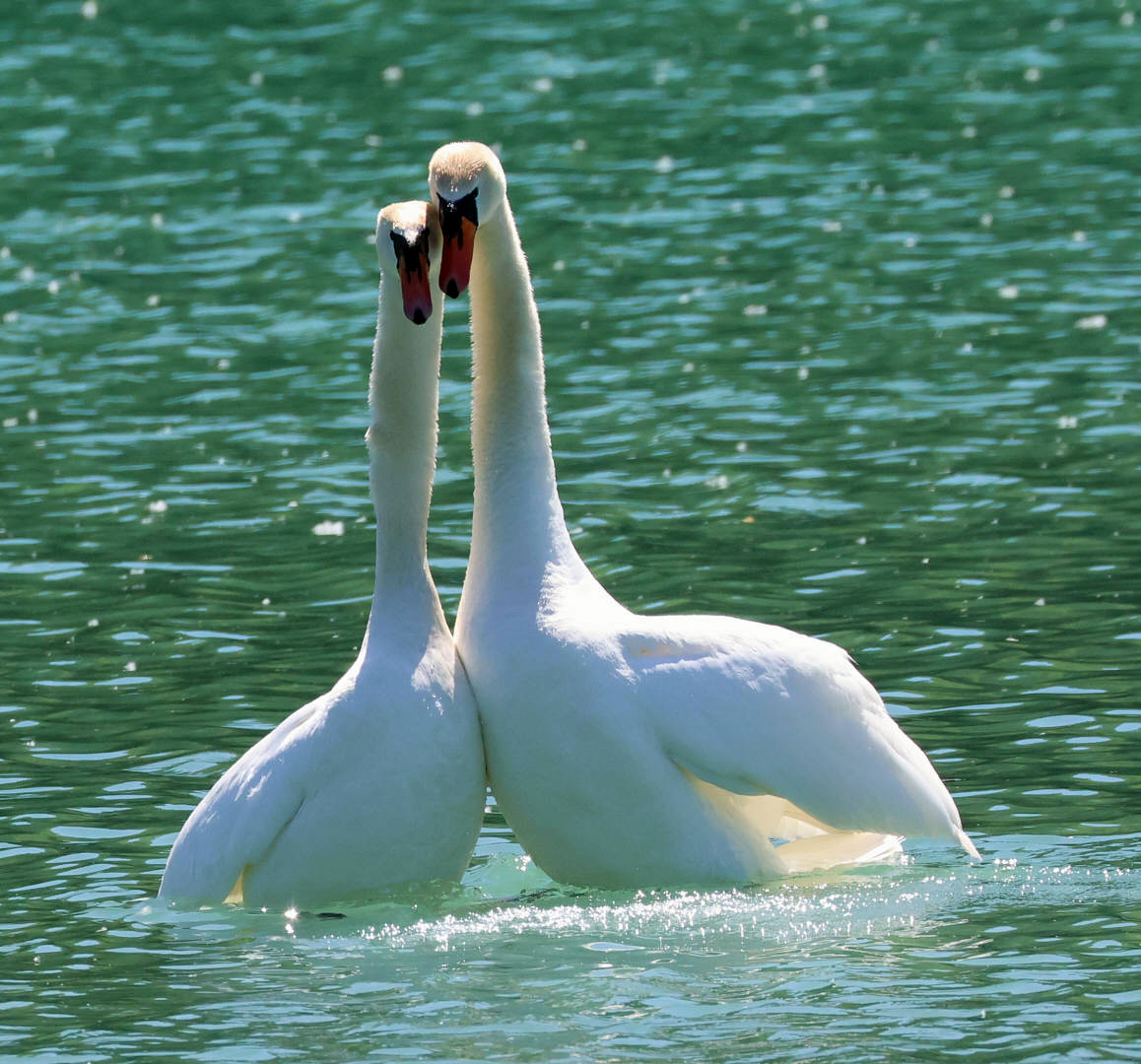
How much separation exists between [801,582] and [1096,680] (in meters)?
1.97

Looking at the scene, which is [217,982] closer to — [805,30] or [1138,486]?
[1138,486]

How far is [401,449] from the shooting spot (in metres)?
8.16

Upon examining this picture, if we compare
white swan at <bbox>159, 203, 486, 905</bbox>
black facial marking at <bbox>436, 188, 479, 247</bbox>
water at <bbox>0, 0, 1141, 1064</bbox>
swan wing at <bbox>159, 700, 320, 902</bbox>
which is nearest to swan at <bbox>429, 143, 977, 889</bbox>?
black facial marking at <bbox>436, 188, 479, 247</bbox>

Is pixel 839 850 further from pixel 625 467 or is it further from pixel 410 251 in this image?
pixel 625 467

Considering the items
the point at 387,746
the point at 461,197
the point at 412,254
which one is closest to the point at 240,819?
the point at 387,746

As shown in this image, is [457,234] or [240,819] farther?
[240,819]

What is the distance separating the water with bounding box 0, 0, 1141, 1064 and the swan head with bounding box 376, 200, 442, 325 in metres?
2.06

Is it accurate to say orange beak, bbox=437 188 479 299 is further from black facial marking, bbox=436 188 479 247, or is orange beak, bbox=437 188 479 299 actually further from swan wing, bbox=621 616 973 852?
swan wing, bbox=621 616 973 852

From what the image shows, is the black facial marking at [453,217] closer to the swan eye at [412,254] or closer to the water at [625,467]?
the swan eye at [412,254]

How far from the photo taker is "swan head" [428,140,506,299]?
7672 millimetres

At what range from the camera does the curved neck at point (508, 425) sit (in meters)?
8.03

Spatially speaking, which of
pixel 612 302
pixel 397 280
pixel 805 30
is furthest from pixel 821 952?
pixel 805 30

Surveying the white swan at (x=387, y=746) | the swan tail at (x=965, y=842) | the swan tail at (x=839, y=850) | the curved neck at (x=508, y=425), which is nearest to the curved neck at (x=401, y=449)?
the white swan at (x=387, y=746)

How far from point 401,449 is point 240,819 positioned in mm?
1376
